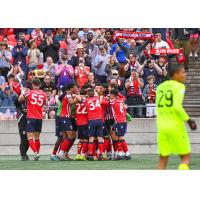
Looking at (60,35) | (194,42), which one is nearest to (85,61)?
(60,35)

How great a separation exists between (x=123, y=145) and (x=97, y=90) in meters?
1.47

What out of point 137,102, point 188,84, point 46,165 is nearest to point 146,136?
point 137,102

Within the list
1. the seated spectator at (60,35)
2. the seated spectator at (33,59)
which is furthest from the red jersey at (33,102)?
the seated spectator at (60,35)

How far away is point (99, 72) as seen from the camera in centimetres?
3003

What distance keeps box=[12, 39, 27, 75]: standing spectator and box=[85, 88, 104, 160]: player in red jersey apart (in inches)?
252

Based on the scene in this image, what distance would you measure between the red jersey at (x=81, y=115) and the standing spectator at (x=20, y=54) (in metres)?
6.13

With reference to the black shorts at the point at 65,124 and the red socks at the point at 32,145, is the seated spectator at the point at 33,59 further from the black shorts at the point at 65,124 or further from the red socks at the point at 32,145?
the red socks at the point at 32,145

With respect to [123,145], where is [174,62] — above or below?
above

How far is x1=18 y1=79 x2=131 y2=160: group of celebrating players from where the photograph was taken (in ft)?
80.2

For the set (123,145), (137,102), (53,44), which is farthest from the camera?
(53,44)

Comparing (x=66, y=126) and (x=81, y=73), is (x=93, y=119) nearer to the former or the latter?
(x=66, y=126)

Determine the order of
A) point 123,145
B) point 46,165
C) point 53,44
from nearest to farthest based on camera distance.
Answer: point 46,165 → point 123,145 → point 53,44

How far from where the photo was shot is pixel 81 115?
2497 centimetres

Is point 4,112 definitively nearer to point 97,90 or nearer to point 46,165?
point 97,90
